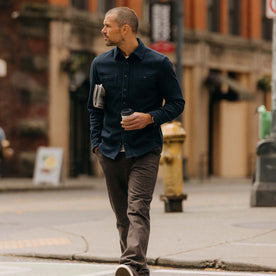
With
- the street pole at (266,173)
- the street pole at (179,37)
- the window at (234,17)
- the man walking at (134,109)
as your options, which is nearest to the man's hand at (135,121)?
the man walking at (134,109)

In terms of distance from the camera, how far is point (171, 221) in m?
10.9

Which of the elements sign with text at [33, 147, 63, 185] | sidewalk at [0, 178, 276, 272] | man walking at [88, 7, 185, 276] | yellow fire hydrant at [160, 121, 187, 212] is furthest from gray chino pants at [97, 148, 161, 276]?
sign with text at [33, 147, 63, 185]

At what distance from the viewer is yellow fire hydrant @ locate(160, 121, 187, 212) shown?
12359mm

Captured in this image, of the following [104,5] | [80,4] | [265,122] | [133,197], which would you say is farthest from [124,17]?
[104,5]

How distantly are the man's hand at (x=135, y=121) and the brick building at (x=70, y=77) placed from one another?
19.7m

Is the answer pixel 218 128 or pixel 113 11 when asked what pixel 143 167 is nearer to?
pixel 113 11

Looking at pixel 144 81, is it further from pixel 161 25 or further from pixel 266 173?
pixel 161 25

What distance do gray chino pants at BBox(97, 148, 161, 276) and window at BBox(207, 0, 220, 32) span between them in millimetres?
26768

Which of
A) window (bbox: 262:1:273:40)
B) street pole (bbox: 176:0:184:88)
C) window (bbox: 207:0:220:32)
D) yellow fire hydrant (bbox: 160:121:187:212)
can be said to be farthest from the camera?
window (bbox: 262:1:273:40)

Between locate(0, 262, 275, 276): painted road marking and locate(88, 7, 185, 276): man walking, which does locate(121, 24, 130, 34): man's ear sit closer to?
locate(88, 7, 185, 276): man walking

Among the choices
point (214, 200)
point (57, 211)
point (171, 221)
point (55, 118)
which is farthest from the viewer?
point (55, 118)

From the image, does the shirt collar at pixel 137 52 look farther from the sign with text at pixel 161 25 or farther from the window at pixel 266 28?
the window at pixel 266 28

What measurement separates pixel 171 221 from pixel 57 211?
13.0ft

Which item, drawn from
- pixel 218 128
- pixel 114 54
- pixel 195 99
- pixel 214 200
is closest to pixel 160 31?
pixel 195 99
